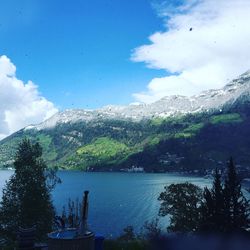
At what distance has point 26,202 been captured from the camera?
44125 millimetres

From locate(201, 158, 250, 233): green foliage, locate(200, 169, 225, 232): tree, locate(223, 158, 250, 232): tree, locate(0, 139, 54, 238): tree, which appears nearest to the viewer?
locate(0, 139, 54, 238): tree

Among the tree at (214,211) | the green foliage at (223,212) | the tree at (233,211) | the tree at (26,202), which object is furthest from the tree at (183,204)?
the tree at (26,202)

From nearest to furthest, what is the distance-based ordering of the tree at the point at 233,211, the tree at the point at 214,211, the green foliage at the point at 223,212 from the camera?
1. the tree at the point at 214,211
2. the green foliage at the point at 223,212
3. the tree at the point at 233,211

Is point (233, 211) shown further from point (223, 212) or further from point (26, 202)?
point (26, 202)

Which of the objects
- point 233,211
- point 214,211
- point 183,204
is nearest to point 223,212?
point 214,211

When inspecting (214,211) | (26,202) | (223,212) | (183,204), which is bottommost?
(183,204)

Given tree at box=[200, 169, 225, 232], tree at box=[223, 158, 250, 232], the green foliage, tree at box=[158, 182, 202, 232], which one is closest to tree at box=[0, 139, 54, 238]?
tree at box=[200, 169, 225, 232]

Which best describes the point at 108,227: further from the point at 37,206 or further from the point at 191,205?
the point at 37,206

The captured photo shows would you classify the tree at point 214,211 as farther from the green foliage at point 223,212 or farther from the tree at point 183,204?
the tree at point 183,204

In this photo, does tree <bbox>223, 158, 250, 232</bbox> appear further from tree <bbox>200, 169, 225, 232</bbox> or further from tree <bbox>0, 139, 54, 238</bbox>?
tree <bbox>0, 139, 54, 238</bbox>

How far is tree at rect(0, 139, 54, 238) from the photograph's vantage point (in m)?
43.8

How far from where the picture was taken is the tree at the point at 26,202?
43.8 m

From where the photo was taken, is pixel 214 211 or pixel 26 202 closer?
pixel 26 202

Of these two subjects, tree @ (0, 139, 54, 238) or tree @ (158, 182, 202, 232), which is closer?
tree @ (0, 139, 54, 238)
